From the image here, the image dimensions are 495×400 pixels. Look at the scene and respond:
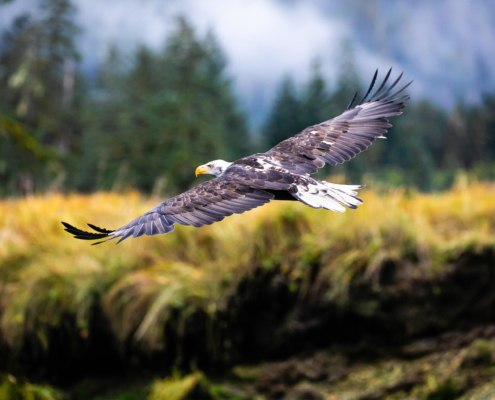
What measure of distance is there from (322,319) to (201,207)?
3.32m

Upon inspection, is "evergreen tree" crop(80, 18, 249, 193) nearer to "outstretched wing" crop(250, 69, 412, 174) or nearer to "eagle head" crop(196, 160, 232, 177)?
"outstretched wing" crop(250, 69, 412, 174)

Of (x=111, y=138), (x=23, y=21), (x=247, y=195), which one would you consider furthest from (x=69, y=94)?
(x=247, y=195)

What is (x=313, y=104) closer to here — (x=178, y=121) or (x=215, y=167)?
(x=215, y=167)

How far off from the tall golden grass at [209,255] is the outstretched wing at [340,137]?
2482mm

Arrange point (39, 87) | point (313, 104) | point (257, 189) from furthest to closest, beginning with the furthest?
point (39, 87) → point (313, 104) → point (257, 189)

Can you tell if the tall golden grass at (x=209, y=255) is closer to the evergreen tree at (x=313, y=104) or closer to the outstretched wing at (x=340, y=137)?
the evergreen tree at (x=313, y=104)

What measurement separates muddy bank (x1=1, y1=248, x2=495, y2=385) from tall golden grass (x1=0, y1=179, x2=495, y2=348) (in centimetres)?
8

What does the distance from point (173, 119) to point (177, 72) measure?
3.86 feet

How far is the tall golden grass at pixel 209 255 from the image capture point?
4.48 metres

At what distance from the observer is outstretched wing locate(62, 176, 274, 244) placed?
1.26 metres

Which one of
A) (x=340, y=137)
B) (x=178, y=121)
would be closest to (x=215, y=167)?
(x=340, y=137)

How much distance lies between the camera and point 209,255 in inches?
195

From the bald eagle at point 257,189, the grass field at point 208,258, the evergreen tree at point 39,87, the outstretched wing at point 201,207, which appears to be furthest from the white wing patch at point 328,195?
the evergreen tree at point 39,87

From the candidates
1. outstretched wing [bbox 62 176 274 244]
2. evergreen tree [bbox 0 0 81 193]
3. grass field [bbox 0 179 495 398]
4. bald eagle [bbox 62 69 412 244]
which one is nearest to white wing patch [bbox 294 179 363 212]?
bald eagle [bbox 62 69 412 244]
